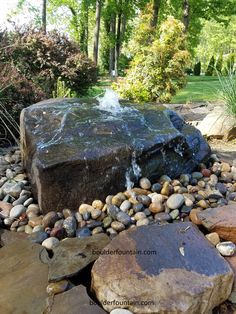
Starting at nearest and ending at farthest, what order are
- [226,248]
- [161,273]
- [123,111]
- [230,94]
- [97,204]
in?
[161,273]
[226,248]
[97,204]
[123,111]
[230,94]

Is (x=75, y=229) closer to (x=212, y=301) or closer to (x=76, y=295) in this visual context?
(x=76, y=295)

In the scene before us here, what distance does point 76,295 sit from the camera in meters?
2.06

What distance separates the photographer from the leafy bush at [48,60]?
701 cm

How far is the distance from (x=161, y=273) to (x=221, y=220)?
0.77m

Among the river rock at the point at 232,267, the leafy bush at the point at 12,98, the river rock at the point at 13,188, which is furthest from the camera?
the leafy bush at the point at 12,98

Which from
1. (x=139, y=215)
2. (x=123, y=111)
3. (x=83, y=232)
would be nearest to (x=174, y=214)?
(x=139, y=215)

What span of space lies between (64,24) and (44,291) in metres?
28.1

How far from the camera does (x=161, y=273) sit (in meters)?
2.13

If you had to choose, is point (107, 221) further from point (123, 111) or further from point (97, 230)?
point (123, 111)

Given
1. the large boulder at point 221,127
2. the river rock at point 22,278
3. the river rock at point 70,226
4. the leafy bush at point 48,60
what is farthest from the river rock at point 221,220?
the leafy bush at point 48,60

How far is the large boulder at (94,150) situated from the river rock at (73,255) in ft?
1.55

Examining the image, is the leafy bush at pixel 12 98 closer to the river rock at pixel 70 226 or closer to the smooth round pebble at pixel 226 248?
the river rock at pixel 70 226

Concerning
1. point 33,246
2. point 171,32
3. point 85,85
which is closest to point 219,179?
point 33,246

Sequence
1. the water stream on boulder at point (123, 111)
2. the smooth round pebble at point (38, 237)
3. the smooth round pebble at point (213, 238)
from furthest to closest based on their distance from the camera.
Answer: the water stream on boulder at point (123, 111) < the smooth round pebble at point (38, 237) < the smooth round pebble at point (213, 238)
